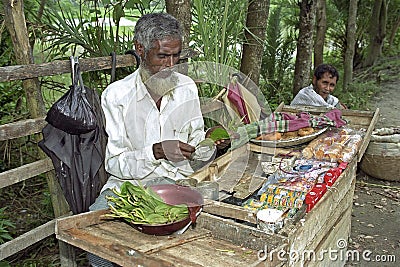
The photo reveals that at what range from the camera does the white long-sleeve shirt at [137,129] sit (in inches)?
95.2

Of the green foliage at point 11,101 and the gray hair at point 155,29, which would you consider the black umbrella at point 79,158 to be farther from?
the green foliage at point 11,101

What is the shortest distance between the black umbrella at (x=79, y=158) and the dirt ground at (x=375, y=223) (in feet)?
6.59

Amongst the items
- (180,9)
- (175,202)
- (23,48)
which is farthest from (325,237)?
(23,48)

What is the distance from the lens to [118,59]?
10.1ft

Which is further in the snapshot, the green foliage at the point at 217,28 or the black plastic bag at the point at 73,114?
the green foliage at the point at 217,28

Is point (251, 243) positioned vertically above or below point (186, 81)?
below

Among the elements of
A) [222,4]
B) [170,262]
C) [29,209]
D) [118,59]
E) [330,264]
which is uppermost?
[222,4]

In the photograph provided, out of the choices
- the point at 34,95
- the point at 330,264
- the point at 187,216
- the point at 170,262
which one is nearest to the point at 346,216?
the point at 330,264

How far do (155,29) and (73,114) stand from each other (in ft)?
2.04

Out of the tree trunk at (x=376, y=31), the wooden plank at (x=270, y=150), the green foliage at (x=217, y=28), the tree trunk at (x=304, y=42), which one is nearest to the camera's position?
the wooden plank at (x=270, y=150)

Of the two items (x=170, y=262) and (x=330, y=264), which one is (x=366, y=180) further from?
(x=170, y=262)

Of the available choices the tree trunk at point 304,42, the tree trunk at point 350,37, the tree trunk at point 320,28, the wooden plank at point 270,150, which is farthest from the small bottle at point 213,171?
the tree trunk at point 350,37

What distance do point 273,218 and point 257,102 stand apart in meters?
1.29

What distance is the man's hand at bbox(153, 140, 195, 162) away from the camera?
2.18m
